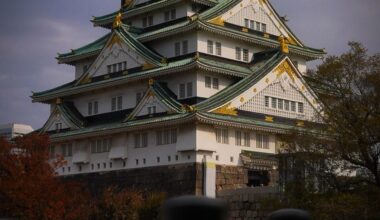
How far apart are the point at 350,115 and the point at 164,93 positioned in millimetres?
18248

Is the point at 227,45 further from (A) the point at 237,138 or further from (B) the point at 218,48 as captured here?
(A) the point at 237,138

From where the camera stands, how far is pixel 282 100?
146 ft

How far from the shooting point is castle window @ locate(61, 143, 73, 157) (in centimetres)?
4950

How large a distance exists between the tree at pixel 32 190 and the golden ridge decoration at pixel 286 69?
16.3 m

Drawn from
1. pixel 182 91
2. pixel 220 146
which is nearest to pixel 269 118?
pixel 220 146

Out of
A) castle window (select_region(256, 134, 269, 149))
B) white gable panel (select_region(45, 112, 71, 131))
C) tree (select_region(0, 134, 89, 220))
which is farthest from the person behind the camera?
white gable panel (select_region(45, 112, 71, 131))

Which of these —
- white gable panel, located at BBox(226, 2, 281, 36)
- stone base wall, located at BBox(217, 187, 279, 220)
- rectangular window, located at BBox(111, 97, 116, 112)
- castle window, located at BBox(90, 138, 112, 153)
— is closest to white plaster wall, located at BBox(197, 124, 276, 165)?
stone base wall, located at BBox(217, 187, 279, 220)

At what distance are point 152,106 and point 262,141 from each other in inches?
315

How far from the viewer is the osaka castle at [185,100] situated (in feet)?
133

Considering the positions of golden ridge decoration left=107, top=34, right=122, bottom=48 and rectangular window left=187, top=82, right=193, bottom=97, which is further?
golden ridge decoration left=107, top=34, right=122, bottom=48

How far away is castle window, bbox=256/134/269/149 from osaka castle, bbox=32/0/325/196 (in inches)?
2.7

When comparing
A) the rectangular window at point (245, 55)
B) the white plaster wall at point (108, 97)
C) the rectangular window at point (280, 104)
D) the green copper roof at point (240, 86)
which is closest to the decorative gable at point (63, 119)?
the white plaster wall at point (108, 97)

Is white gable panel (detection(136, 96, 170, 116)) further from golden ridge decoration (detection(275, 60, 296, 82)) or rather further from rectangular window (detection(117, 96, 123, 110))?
golden ridge decoration (detection(275, 60, 296, 82))

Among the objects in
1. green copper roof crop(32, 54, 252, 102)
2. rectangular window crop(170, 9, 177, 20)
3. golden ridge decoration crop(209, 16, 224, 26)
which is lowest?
green copper roof crop(32, 54, 252, 102)
